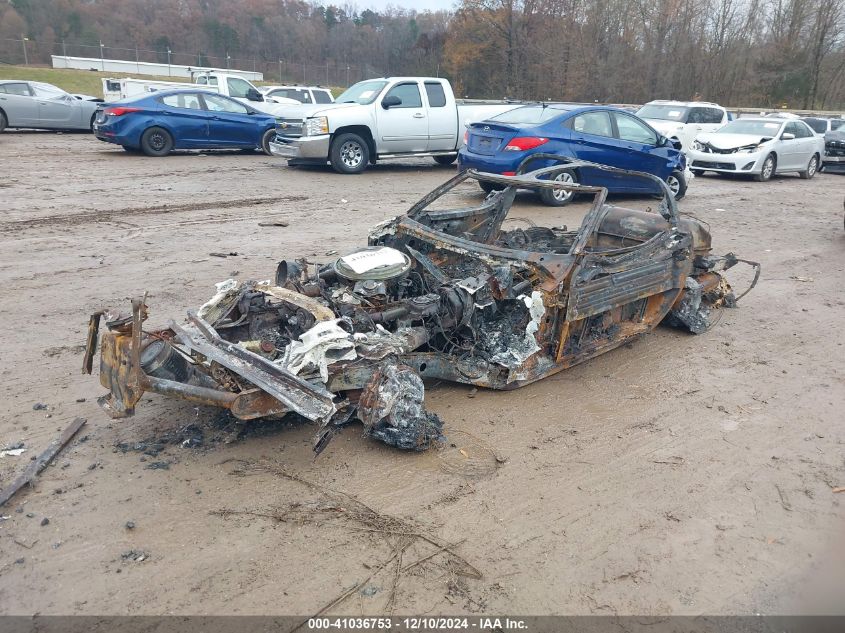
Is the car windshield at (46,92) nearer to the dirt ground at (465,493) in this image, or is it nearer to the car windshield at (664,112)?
the dirt ground at (465,493)

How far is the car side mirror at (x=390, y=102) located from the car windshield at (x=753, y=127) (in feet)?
30.3

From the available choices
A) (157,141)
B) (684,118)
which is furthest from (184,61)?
(684,118)

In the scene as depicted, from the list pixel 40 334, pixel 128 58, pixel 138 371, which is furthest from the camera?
pixel 128 58

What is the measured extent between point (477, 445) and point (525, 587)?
3.97 feet

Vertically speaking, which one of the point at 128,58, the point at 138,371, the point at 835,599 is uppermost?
the point at 128,58

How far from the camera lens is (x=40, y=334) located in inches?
214

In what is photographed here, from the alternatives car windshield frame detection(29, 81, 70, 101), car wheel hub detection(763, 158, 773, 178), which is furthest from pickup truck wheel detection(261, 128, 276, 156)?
car wheel hub detection(763, 158, 773, 178)

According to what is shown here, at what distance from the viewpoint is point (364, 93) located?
14281mm

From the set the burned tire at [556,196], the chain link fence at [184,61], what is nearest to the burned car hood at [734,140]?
the burned tire at [556,196]

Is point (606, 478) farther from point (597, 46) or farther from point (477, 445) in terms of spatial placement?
point (597, 46)

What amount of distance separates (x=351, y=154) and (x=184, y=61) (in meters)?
44.1

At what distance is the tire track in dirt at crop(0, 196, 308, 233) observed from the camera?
28.8ft

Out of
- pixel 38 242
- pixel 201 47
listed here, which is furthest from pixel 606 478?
pixel 201 47

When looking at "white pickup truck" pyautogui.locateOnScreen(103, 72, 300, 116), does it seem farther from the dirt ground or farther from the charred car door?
the charred car door
